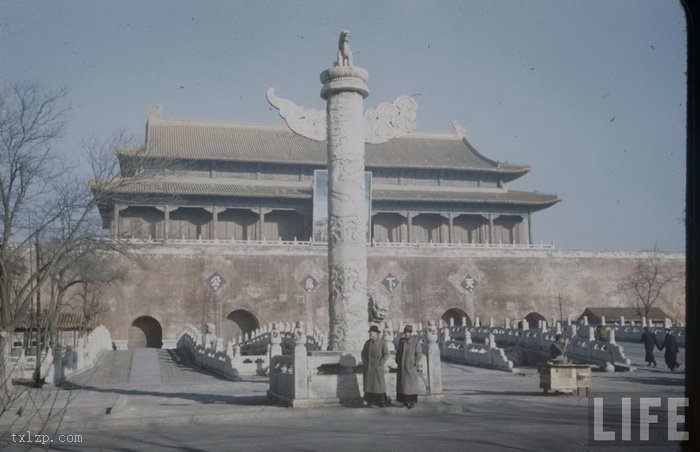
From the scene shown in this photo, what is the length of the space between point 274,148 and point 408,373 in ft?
98.9

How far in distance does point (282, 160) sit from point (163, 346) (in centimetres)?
1199

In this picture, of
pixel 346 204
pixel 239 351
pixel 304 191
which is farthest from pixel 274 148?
pixel 346 204

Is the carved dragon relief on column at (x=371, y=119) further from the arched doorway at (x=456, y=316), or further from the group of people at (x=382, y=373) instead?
the arched doorway at (x=456, y=316)

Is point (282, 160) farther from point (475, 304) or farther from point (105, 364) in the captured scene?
point (105, 364)

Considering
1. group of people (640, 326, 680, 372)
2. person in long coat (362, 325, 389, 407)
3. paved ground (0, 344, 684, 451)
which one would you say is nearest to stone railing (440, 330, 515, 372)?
group of people (640, 326, 680, 372)

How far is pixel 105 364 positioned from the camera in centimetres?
2323

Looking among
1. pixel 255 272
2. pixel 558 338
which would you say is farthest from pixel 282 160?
pixel 558 338

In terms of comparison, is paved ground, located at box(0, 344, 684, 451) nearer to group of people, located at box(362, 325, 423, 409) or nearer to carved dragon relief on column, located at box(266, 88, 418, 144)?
group of people, located at box(362, 325, 423, 409)

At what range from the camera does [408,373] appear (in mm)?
9992

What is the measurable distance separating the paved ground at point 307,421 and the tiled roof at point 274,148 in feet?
80.5

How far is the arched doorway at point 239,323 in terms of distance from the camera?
34281 mm

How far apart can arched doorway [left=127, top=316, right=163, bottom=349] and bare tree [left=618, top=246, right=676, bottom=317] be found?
80.8 ft

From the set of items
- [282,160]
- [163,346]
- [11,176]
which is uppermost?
[282,160]

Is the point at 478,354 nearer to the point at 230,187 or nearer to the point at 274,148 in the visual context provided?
the point at 230,187
